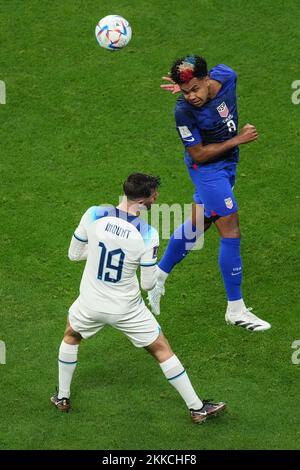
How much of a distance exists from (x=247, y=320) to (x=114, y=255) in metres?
1.91

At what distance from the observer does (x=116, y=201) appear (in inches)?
416

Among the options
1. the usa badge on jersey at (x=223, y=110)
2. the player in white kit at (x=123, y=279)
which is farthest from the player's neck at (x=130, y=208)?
the usa badge on jersey at (x=223, y=110)

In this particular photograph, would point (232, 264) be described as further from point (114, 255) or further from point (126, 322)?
point (114, 255)

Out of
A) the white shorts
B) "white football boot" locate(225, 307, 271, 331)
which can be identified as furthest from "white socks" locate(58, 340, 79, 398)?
"white football boot" locate(225, 307, 271, 331)

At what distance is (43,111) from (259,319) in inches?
171

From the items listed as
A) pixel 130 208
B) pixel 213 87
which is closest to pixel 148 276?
pixel 130 208

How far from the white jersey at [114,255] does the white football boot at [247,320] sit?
1500mm

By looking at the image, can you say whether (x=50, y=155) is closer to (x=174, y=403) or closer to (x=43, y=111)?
(x=43, y=111)

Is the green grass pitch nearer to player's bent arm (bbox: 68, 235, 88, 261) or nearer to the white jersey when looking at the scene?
the white jersey

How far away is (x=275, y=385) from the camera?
8164 mm

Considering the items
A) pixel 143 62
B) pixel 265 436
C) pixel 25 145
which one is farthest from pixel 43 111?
pixel 265 436

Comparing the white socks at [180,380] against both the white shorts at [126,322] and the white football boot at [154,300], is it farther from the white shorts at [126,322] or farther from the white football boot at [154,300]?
the white football boot at [154,300]

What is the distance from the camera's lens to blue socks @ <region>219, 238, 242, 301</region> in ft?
28.3

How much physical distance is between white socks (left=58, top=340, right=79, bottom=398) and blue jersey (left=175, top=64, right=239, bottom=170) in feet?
6.87
